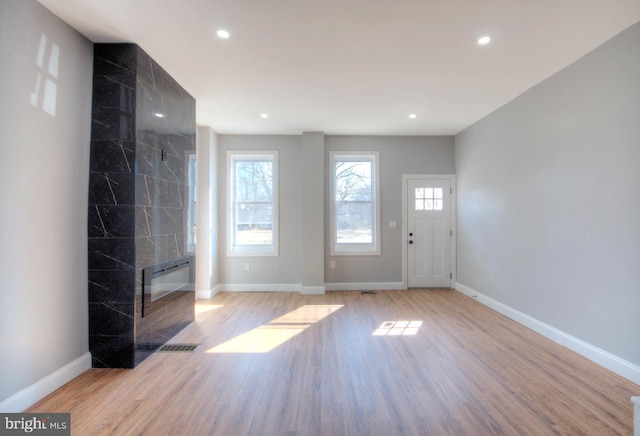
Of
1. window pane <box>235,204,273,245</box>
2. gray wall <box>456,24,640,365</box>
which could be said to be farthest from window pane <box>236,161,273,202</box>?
gray wall <box>456,24,640,365</box>

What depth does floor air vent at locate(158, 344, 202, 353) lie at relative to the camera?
2.90 m

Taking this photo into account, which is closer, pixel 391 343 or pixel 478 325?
pixel 391 343

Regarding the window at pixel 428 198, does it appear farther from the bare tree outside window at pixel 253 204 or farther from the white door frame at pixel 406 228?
the bare tree outside window at pixel 253 204

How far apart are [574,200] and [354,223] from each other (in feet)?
10.3

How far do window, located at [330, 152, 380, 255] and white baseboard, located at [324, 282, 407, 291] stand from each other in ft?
2.07

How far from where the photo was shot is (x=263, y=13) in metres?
2.14

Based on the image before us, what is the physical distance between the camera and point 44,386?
6.88ft

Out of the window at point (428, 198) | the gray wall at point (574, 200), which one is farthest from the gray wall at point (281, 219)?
the gray wall at point (574, 200)

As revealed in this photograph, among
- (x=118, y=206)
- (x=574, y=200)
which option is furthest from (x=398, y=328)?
(x=118, y=206)

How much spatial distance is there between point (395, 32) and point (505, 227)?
2959 millimetres

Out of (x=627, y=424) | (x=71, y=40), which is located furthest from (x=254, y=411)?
(x=71, y=40)

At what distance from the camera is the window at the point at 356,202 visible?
5328 millimetres

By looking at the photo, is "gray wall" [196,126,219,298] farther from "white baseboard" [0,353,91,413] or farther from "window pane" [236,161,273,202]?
"white baseboard" [0,353,91,413]

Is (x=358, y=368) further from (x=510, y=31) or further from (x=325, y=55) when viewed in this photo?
(x=510, y=31)
